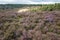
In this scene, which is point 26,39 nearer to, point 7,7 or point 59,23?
point 59,23

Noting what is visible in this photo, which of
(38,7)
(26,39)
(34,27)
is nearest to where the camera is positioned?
(26,39)

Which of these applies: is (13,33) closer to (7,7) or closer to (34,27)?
(34,27)

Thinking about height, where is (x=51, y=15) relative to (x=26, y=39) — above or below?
above

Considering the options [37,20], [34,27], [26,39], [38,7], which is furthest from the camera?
[38,7]

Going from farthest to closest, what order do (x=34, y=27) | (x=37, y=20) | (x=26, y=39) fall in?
(x=37, y=20)
(x=34, y=27)
(x=26, y=39)

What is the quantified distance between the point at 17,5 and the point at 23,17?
1.83m

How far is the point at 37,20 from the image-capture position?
21.6ft

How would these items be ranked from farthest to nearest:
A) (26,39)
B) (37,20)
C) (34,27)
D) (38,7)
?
1. (38,7)
2. (37,20)
3. (34,27)
4. (26,39)

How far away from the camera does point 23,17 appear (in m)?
6.99

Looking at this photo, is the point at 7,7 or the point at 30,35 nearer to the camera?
the point at 30,35

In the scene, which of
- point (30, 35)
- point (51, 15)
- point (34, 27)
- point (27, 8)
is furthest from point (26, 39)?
point (27, 8)

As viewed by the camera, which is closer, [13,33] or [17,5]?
[13,33]

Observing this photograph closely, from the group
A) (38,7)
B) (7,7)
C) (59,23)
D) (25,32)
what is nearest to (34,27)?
(25,32)

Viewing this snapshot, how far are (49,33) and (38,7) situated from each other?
2.79 meters
